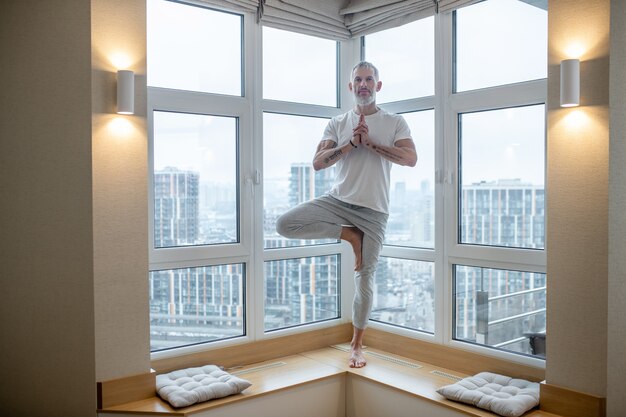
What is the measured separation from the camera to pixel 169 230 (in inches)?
133

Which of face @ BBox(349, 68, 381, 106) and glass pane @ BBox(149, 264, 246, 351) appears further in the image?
face @ BBox(349, 68, 381, 106)

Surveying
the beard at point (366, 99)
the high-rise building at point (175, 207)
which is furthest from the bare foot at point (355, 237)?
the high-rise building at point (175, 207)

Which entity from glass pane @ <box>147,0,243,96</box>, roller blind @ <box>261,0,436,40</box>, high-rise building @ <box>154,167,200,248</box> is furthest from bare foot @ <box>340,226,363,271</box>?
roller blind @ <box>261,0,436,40</box>

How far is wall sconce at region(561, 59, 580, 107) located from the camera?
2.56 metres

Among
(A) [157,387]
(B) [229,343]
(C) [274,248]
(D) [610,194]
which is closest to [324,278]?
(C) [274,248]

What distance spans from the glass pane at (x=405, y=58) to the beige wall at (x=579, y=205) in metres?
1.07

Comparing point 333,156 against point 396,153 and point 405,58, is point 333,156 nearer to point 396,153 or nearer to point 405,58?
point 396,153

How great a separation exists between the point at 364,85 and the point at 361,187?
2.09ft

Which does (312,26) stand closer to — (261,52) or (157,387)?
(261,52)

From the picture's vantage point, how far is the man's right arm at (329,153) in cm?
349

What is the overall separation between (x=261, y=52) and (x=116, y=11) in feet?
3.56

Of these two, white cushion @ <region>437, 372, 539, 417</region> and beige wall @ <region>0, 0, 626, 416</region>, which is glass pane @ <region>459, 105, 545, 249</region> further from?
white cushion @ <region>437, 372, 539, 417</region>

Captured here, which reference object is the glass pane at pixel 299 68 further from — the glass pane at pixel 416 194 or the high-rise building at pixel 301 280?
the glass pane at pixel 416 194

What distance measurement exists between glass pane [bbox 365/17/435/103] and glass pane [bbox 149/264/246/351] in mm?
1626
